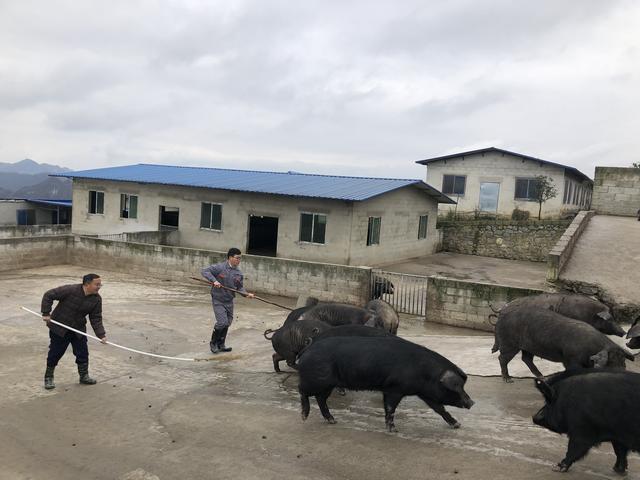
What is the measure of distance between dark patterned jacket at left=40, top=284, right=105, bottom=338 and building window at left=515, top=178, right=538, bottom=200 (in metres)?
26.2

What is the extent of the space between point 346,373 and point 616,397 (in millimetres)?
2495

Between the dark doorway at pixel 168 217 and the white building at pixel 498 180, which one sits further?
the white building at pixel 498 180

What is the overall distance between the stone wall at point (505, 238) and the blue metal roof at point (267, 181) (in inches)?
84.4

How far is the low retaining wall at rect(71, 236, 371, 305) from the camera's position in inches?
605

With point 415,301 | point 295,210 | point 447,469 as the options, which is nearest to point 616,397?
point 447,469

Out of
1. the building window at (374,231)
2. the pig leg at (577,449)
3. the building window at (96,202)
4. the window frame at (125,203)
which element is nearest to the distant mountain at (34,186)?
the building window at (96,202)

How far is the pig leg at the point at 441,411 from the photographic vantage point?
18.2 feet

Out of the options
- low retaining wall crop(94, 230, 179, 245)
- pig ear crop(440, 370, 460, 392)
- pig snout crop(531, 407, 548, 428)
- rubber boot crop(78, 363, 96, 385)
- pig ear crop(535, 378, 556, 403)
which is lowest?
rubber boot crop(78, 363, 96, 385)

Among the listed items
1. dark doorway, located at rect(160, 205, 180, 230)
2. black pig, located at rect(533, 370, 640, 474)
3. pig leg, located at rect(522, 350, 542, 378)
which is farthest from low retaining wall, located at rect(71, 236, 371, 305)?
black pig, located at rect(533, 370, 640, 474)

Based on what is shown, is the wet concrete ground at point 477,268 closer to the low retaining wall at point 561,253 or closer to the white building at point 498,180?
the low retaining wall at point 561,253

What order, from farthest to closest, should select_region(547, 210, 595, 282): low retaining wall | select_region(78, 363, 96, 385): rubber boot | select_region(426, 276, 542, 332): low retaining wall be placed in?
select_region(426, 276, 542, 332): low retaining wall
select_region(547, 210, 595, 282): low retaining wall
select_region(78, 363, 96, 385): rubber boot

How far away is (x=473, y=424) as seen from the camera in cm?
575

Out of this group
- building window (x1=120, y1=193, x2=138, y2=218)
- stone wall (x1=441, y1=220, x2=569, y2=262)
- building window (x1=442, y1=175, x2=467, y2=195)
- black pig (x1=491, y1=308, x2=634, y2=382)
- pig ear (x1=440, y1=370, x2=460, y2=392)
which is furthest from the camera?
building window (x1=442, y1=175, x2=467, y2=195)

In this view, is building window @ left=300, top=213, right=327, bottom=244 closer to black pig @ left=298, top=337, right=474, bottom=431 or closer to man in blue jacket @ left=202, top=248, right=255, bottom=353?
man in blue jacket @ left=202, top=248, right=255, bottom=353
